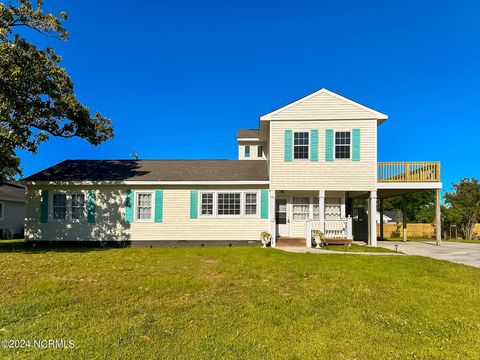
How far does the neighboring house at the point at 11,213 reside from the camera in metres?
21.9

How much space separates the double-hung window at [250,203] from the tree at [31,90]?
323 inches

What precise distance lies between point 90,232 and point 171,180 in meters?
4.53

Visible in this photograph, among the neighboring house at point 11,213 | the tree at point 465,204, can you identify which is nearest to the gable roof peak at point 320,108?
the tree at point 465,204

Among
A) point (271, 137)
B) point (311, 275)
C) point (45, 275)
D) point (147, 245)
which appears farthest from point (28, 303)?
point (271, 137)

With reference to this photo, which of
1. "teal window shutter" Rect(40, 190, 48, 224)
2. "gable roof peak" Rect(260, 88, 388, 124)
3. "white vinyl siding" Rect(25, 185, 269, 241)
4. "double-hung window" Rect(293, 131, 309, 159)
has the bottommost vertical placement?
"white vinyl siding" Rect(25, 185, 269, 241)

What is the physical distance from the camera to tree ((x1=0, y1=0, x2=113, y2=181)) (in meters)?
11.2

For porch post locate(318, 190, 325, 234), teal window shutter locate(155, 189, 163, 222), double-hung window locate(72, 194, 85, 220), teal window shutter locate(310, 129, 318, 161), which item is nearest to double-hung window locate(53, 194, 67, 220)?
double-hung window locate(72, 194, 85, 220)

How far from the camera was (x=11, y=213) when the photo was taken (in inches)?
902

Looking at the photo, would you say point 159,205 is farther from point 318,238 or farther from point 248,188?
point 318,238

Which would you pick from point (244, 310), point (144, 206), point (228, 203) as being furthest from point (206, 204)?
point (244, 310)

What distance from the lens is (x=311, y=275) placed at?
7621 mm

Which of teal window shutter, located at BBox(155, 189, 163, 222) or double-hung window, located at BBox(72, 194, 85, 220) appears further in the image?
double-hung window, located at BBox(72, 194, 85, 220)

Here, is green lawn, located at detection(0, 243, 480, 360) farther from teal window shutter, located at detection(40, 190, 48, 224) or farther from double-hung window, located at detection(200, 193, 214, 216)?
teal window shutter, located at detection(40, 190, 48, 224)

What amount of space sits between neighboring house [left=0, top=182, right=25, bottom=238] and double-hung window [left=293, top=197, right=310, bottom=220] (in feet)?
65.3
